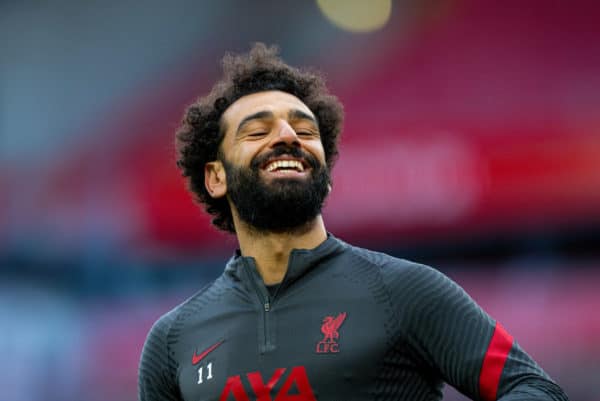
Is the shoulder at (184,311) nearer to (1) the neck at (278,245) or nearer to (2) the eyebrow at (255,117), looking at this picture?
(1) the neck at (278,245)

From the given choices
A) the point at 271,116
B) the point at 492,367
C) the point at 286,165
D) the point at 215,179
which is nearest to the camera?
the point at 492,367

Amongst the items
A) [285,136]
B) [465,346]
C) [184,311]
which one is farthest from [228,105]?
[465,346]

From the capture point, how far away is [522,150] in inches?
236

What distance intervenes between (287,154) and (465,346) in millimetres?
765

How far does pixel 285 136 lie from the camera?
8.08ft

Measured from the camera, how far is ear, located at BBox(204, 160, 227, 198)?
8.95ft

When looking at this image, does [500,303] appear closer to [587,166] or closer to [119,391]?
[587,166]

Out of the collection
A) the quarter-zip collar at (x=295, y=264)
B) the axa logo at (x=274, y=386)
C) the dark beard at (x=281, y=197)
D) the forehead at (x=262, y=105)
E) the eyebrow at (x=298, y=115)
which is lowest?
the axa logo at (x=274, y=386)

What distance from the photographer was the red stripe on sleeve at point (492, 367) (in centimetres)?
199

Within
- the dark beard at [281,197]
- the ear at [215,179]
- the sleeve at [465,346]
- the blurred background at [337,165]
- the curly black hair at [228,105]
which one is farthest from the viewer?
the blurred background at [337,165]

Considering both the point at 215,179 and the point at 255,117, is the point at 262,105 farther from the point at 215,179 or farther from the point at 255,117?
the point at 215,179

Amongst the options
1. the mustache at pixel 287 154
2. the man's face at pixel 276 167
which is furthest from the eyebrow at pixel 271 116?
the mustache at pixel 287 154

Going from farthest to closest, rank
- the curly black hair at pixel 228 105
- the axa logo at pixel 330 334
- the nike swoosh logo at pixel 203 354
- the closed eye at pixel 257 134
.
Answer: the curly black hair at pixel 228 105
the closed eye at pixel 257 134
the nike swoosh logo at pixel 203 354
the axa logo at pixel 330 334

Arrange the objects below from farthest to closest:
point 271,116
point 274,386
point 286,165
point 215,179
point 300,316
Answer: point 215,179 → point 271,116 → point 286,165 → point 300,316 → point 274,386
